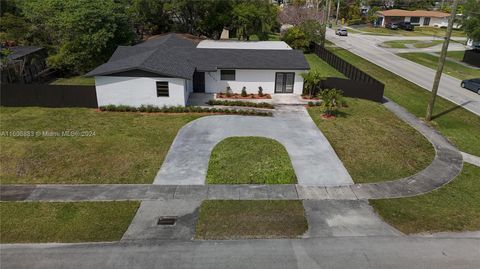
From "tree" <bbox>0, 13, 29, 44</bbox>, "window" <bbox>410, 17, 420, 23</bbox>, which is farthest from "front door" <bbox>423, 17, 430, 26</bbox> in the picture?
"tree" <bbox>0, 13, 29, 44</bbox>

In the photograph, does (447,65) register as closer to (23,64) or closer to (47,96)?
(47,96)

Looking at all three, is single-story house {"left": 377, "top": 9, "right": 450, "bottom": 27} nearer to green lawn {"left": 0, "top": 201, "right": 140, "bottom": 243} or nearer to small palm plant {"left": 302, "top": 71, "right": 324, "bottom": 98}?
small palm plant {"left": 302, "top": 71, "right": 324, "bottom": 98}

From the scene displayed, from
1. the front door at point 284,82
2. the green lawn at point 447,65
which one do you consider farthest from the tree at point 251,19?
the front door at point 284,82

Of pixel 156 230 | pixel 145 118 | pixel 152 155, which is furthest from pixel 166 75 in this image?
pixel 156 230

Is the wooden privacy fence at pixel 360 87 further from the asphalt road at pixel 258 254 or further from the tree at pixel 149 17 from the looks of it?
the tree at pixel 149 17

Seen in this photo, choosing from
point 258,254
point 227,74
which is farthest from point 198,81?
point 258,254

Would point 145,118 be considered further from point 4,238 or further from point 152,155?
point 4,238

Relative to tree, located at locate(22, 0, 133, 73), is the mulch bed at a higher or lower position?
lower
